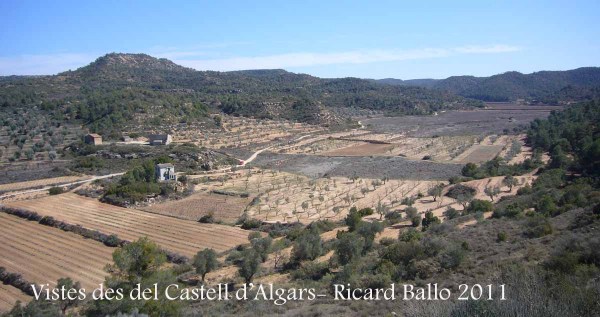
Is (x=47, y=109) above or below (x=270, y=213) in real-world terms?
above

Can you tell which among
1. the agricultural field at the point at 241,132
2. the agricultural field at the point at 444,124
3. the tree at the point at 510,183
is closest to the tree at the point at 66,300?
the tree at the point at 510,183

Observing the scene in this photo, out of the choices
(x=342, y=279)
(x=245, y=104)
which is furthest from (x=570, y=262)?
(x=245, y=104)

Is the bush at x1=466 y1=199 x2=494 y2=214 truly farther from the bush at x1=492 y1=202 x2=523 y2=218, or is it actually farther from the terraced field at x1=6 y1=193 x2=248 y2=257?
the terraced field at x1=6 y1=193 x2=248 y2=257

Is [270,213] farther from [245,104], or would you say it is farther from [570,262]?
[245,104]

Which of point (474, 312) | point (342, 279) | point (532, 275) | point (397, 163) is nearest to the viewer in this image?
point (474, 312)

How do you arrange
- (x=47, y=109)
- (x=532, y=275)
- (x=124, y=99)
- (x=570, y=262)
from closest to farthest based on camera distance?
(x=532, y=275)
(x=570, y=262)
(x=47, y=109)
(x=124, y=99)

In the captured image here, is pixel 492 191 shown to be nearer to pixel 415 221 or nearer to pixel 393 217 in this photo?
pixel 393 217

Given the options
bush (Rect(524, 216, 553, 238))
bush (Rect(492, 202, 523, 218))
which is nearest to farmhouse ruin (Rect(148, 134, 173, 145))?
bush (Rect(492, 202, 523, 218))
